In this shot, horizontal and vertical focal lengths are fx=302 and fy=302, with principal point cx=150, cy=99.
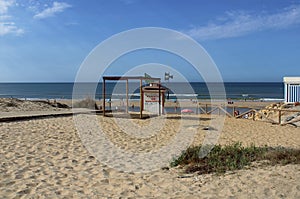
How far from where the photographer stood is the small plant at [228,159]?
5.42 m

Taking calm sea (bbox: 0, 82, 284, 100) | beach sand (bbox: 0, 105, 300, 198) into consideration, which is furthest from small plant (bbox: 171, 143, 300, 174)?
calm sea (bbox: 0, 82, 284, 100)

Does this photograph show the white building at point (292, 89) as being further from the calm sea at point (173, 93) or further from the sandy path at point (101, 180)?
the sandy path at point (101, 180)

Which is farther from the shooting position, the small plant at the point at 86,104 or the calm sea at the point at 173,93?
the calm sea at the point at 173,93

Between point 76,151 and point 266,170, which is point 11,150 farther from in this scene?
point 266,170

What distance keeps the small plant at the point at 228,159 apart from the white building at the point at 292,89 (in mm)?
17362

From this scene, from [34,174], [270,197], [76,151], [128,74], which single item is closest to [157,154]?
[76,151]

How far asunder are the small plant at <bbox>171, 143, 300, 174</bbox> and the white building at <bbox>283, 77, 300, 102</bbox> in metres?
17.4

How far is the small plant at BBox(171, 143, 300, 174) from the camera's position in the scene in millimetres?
5422

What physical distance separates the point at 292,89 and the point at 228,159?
18824 millimetres

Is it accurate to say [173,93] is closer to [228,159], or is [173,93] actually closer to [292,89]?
[292,89]

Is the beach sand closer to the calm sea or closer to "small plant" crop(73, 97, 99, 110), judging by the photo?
"small plant" crop(73, 97, 99, 110)

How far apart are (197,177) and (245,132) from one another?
695 cm

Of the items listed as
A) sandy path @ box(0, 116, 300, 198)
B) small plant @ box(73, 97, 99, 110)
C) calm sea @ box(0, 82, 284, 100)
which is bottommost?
sandy path @ box(0, 116, 300, 198)

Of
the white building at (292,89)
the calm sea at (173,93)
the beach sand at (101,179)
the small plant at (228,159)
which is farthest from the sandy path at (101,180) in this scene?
the calm sea at (173,93)
